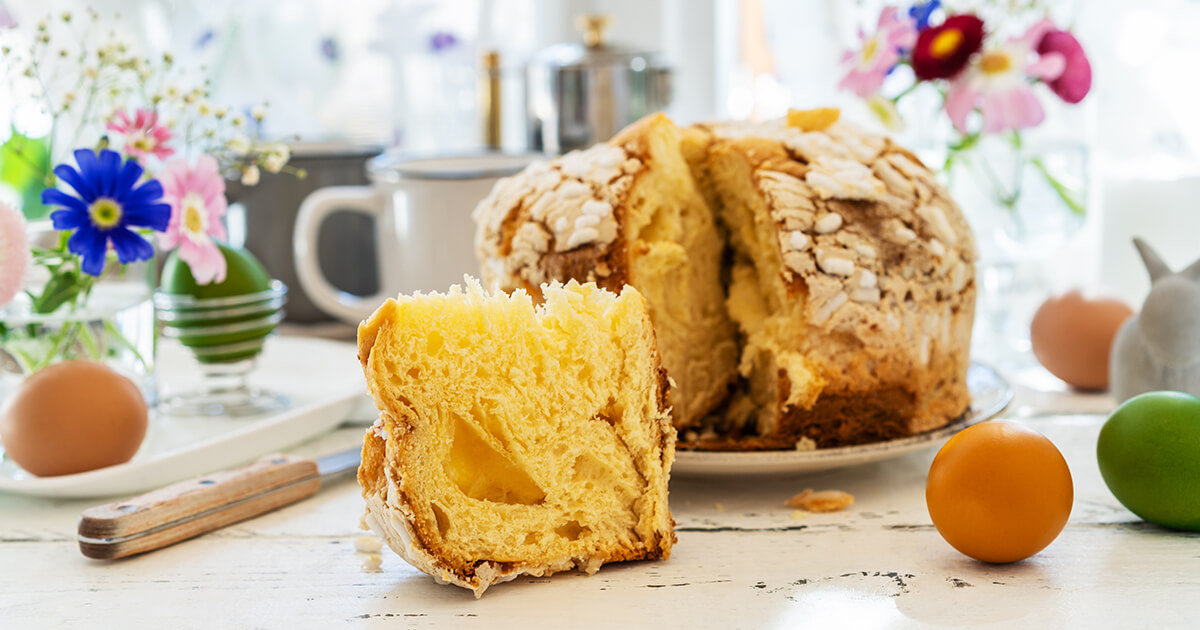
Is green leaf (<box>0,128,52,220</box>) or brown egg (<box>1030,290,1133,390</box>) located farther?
green leaf (<box>0,128,52,220</box>)

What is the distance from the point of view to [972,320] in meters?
1.30

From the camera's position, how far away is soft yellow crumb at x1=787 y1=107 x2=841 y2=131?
1.32m

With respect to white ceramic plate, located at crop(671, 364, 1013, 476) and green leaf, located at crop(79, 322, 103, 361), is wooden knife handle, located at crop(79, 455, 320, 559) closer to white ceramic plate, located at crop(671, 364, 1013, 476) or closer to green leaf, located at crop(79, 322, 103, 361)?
green leaf, located at crop(79, 322, 103, 361)

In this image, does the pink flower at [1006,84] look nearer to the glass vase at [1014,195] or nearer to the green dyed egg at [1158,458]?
the glass vase at [1014,195]

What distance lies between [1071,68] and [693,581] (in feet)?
3.32

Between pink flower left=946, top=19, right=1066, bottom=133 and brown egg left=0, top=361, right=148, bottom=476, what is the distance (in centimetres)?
113

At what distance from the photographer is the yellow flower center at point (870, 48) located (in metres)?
1.67

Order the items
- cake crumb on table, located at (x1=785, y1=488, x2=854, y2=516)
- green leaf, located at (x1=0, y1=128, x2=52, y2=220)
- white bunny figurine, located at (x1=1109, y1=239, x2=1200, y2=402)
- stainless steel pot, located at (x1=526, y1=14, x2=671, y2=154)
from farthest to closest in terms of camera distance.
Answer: stainless steel pot, located at (x1=526, y1=14, x2=671, y2=154) < green leaf, located at (x1=0, y1=128, x2=52, y2=220) < white bunny figurine, located at (x1=1109, y1=239, x2=1200, y2=402) < cake crumb on table, located at (x1=785, y1=488, x2=854, y2=516)

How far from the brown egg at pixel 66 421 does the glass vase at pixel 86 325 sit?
4.3 inches

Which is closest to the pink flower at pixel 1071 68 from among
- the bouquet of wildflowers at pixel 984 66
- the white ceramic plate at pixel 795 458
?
the bouquet of wildflowers at pixel 984 66

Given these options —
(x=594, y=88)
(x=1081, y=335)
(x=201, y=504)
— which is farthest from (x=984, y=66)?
(x=201, y=504)

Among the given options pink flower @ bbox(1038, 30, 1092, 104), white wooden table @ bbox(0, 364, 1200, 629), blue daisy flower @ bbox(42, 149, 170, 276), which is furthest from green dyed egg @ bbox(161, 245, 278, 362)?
pink flower @ bbox(1038, 30, 1092, 104)

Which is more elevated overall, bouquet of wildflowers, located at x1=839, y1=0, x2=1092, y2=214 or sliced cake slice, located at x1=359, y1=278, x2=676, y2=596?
bouquet of wildflowers, located at x1=839, y1=0, x2=1092, y2=214

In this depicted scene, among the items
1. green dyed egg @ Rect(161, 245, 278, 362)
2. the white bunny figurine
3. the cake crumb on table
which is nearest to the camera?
the cake crumb on table
